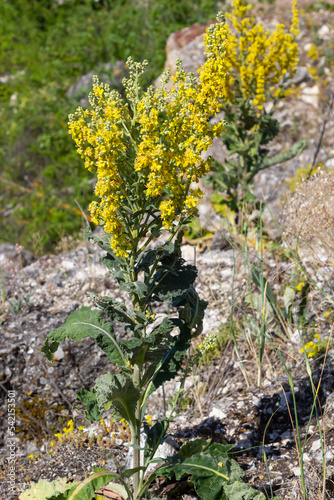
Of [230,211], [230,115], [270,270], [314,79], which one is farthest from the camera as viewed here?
[314,79]

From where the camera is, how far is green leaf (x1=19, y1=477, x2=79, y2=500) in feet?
7.71

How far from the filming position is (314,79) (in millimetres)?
6207

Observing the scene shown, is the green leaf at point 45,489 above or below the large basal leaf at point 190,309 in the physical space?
below

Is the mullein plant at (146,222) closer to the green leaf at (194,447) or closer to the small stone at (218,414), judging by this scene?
the green leaf at (194,447)

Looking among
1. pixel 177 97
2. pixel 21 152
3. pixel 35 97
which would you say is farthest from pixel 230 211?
pixel 35 97

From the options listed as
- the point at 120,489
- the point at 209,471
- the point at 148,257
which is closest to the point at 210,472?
the point at 209,471

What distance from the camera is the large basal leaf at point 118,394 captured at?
6.18 feet

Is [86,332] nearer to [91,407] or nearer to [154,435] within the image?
[91,407]

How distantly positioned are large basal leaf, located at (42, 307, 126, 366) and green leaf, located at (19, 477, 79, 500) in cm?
68

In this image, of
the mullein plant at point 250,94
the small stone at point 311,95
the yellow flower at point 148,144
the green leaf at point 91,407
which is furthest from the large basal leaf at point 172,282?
the small stone at point 311,95

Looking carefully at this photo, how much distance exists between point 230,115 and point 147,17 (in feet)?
15.0

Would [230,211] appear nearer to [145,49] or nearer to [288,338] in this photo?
[288,338]

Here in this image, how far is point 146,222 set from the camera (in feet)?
6.76

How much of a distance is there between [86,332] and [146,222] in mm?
558
